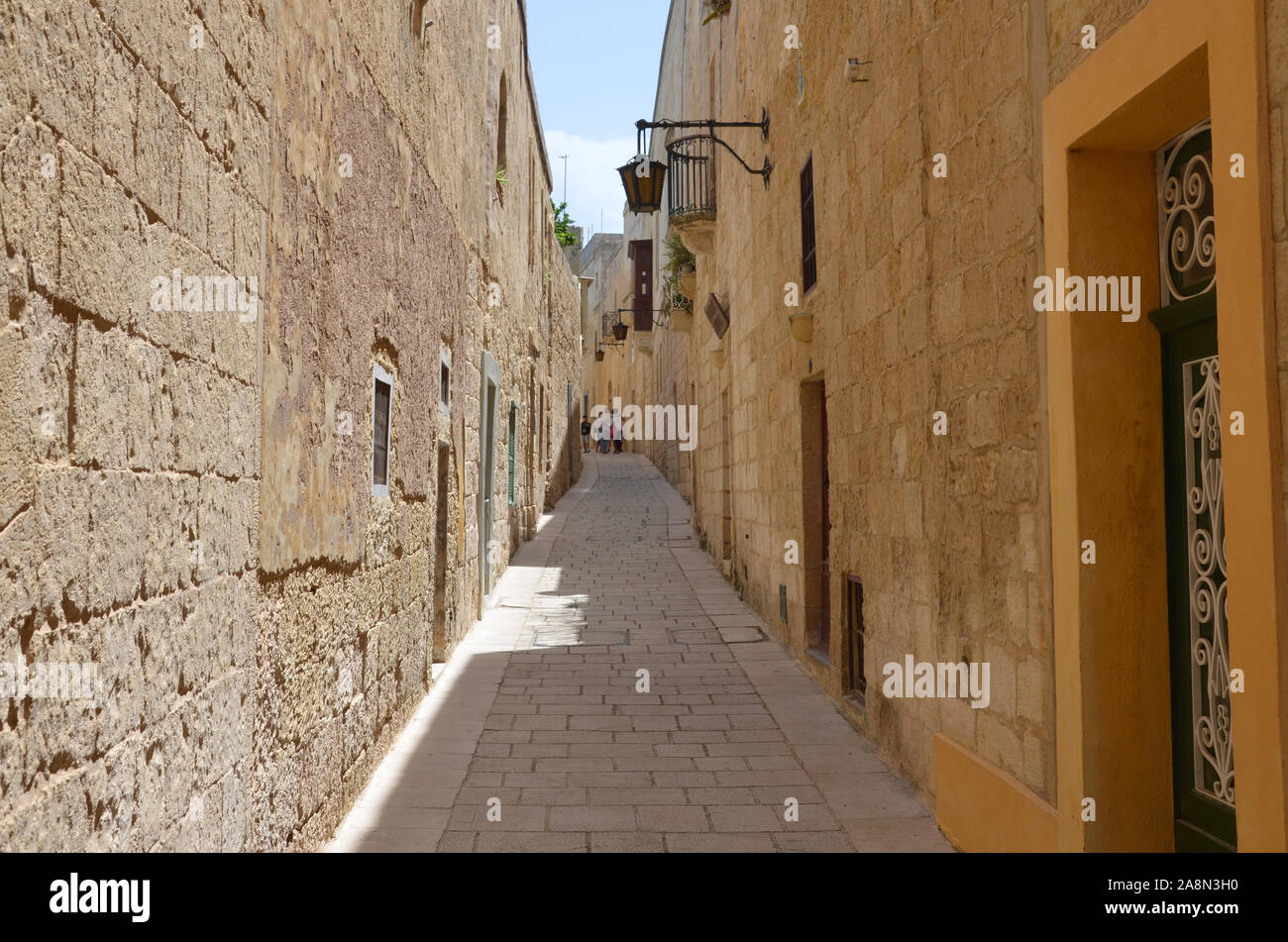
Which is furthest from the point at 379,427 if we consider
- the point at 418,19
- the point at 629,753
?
the point at 418,19

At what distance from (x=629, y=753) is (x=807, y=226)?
432cm

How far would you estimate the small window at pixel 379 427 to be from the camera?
16.1 ft

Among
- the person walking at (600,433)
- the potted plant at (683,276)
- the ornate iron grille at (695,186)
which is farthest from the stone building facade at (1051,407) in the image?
the person walking at (600,433)

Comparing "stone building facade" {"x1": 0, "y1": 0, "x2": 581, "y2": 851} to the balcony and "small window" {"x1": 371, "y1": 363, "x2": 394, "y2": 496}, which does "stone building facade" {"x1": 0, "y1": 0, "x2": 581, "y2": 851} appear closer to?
"small window" {"x1": 371, "y1": 363, "x2": 394, "y2": 496}

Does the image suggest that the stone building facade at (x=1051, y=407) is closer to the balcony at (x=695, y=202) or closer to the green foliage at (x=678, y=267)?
the balcony at (x=695, y=202)

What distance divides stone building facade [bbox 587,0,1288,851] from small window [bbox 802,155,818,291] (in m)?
0.87

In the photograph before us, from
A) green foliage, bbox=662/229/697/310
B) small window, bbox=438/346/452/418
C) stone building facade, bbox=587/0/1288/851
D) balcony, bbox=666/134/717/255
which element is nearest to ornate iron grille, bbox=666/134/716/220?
balcony, bbox=666/134/717/255

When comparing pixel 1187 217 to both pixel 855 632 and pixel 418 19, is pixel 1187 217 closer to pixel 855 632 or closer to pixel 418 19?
pixel 855 632

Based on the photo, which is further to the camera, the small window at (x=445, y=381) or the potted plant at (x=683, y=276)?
the potted plant at (x=683, y=276)

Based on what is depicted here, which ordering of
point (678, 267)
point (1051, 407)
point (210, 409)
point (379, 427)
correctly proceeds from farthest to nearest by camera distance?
point (678, 267), point (379, 427), point (1051, 407), point (210, 409)

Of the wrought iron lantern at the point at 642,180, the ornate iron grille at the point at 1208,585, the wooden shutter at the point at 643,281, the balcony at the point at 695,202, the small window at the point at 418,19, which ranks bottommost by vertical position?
the ornate iron grille at the point at 1208,585

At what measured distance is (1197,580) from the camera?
2.82 m

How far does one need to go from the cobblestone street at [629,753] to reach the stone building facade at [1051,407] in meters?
0.37

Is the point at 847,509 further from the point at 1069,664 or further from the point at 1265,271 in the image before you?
the point at 1265,271
